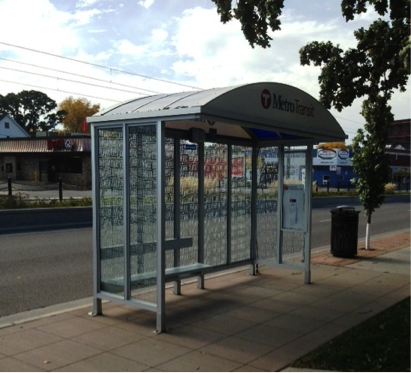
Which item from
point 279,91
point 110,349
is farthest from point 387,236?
point 110,349

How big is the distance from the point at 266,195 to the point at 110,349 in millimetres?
4418

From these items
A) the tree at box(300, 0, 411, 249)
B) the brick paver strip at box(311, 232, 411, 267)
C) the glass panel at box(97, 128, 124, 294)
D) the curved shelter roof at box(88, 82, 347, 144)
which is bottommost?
the brick paver strip at box(311, 232, 411, 267)

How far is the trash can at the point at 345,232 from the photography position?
10.3 m

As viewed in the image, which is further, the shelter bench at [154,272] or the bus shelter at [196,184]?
the shelter bench at [154,272]

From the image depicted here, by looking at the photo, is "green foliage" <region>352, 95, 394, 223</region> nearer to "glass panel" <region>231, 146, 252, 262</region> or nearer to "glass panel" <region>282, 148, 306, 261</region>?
"glass panel" <region>282, 148, 306, 261</region>

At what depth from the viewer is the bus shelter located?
5.54m

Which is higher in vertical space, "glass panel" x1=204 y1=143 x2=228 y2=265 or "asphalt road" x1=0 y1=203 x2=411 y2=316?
"glass panel" x1=204 y1=143 x2=228 y2=265

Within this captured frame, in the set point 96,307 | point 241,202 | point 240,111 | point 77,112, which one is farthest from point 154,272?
point 77,112

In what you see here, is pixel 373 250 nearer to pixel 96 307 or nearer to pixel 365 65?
pixel 365 65

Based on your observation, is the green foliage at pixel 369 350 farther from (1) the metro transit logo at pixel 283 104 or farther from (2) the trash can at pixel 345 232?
(2) the trash can at pixel 345 232

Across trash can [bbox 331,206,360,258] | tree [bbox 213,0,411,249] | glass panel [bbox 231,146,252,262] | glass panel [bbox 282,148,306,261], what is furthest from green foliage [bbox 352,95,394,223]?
glass panel [bbox 231,146,252,262]

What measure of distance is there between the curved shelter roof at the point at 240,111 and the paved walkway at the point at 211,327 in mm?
2310

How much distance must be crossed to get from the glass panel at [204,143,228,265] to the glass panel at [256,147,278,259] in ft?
3.00

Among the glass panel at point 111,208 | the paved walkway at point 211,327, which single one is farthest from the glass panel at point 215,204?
the glass panel at point 111,208
